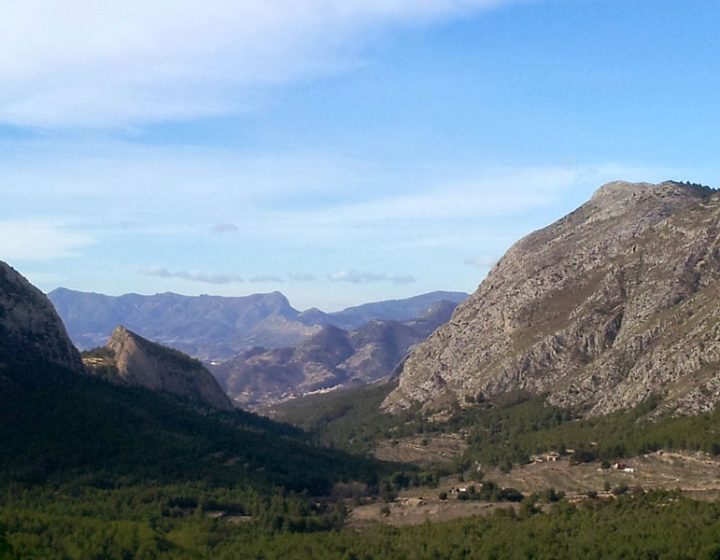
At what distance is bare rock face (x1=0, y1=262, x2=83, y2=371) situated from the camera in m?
169

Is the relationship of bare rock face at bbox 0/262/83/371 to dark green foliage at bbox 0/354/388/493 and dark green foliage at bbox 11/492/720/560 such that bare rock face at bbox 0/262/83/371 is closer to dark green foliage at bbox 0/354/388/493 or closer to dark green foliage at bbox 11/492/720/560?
dark green foliage at bbox 0/354/388/493

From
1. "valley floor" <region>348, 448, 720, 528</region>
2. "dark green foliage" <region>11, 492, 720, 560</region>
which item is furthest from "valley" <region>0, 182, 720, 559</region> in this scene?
"valley floor" <region>348, 448, 720, 528</region>

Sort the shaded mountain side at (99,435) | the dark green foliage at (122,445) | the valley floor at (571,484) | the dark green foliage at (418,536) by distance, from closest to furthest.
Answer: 1. the dark green foliage at (418,536)
2. the valley floor at (571,484)
3. the dark green foliage at (122,445)
4. the shaded mountain side at (99,435)

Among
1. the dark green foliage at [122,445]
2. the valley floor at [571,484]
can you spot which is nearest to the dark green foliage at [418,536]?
the valley floor at [571,484]

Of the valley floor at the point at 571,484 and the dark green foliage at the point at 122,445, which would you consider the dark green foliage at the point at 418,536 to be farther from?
the dark green foliage at the point at 122,445

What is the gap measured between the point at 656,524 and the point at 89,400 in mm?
96446

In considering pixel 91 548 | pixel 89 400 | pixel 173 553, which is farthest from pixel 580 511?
pixel 89 400

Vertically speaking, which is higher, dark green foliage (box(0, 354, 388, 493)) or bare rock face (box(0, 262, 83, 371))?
A: bare rock face (box(0, 262, 83, 371))

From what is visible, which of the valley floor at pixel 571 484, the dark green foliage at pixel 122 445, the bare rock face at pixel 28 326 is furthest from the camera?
the bare rock face at pixel 28 326

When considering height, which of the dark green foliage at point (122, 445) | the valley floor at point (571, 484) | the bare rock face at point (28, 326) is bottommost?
the valley floor at point (571, 484)

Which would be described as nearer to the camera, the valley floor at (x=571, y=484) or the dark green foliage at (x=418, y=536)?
the dark green foliage at (x=418, y=536)

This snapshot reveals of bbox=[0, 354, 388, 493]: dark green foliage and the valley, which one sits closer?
the valley

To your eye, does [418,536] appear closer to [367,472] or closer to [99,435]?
[367,472]

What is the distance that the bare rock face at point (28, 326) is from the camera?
16862 cm
